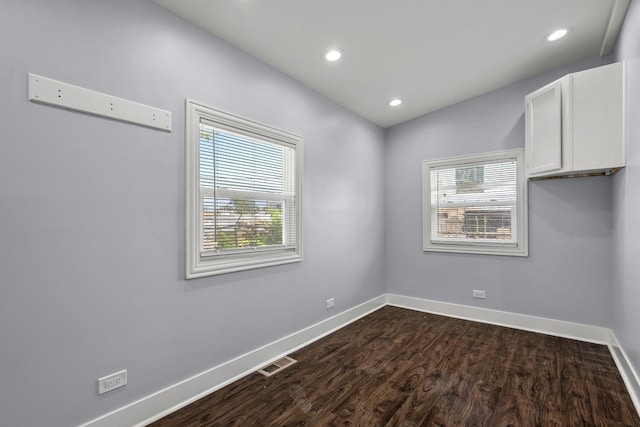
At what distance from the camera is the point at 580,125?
9.09 ft

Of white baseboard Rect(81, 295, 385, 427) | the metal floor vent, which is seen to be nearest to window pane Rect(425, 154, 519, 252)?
white baseboard Rect(81, 295, 385, 427)

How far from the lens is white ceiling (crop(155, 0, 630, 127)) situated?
2240 mm

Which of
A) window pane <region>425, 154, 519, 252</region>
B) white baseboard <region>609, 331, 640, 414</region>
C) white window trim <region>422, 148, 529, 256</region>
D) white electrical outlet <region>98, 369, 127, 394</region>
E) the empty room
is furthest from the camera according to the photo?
window pane <region>425, 154, 519, 252</region>

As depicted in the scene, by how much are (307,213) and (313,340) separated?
53.4 inches

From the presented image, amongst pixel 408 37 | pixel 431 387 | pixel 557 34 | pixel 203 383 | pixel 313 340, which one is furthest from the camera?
pixel 313 340

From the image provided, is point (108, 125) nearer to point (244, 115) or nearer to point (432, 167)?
point (244, 115)

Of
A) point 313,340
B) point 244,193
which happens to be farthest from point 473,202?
point 244,193

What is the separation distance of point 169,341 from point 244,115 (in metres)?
1.84

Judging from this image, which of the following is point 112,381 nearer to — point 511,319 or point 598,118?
point 511,319

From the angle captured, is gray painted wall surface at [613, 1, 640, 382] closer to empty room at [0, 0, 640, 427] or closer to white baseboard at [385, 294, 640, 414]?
empty room at [0, 0, 640, 427]

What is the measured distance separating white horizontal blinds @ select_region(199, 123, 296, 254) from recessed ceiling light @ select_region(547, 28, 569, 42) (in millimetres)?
2624

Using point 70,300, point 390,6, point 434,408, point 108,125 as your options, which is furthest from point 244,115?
point 434,408

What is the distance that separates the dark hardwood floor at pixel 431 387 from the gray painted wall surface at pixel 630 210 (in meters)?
0.43

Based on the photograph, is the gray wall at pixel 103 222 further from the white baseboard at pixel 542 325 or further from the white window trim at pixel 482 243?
the white window trim at pixel 482 243
